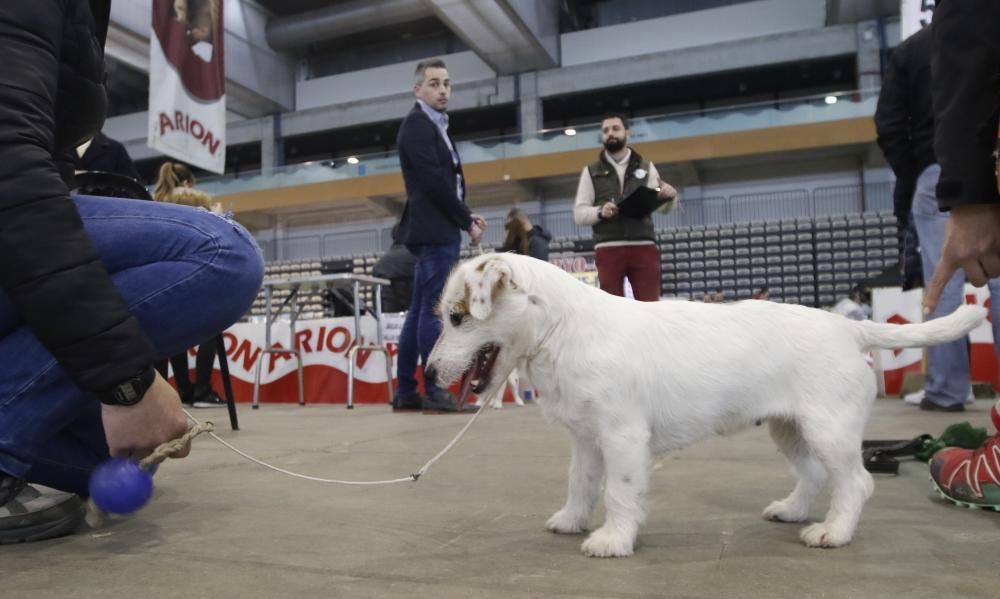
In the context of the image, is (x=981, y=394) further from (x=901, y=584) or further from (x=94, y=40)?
(x=94, y=40)

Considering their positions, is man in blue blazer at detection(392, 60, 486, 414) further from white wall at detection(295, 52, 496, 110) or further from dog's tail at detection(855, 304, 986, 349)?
white wall at detection(295, 52, 496, 110)

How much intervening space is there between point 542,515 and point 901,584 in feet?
2.66

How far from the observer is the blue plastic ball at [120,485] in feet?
4.09

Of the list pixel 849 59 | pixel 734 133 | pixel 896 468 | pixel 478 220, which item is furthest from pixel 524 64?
pixel 896 468

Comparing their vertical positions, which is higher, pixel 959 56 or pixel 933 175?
pixel 933 175

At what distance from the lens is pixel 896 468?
2.26 m

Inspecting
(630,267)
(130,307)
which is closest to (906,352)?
(630,267)

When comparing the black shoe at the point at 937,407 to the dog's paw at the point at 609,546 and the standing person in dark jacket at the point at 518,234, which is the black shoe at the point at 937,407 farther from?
the dog's paw at the point at 609,546

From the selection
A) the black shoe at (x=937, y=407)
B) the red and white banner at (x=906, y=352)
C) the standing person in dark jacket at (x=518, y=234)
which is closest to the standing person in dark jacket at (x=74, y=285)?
the black shoe at (x=937, y=407)

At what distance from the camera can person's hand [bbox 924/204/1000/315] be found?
130 centimetres

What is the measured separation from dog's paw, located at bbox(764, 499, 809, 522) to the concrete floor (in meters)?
0.04

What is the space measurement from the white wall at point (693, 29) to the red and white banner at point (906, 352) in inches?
637

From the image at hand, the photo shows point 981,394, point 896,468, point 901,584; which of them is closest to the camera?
point 901,584

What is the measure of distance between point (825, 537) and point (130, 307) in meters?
1.44
